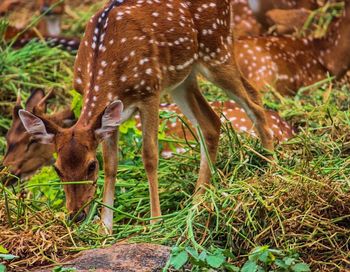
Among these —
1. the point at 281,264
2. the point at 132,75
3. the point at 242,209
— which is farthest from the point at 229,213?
the point at 132,75

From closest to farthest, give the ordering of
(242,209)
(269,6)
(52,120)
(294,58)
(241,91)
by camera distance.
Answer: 1. (242,209)
2. (241,91)
3. (52,120)
4. (294,58)
5. (269,6)

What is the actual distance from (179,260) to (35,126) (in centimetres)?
148

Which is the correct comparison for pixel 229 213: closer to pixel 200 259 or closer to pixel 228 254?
pixel 228 254

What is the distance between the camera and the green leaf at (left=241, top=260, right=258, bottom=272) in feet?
20.2

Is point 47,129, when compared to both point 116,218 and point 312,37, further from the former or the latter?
point 312,37

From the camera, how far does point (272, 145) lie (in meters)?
7.95

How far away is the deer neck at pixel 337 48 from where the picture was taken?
11.5 m

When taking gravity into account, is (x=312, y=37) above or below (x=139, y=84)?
below

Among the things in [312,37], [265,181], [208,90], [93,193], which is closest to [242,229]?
[265,181]

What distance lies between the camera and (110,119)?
23.1 ft

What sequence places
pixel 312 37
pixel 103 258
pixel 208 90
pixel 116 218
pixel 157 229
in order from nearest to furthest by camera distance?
pixel 103 258
pixel 157 229
pixel 116 218
pixel 208 90
pixel 312 37

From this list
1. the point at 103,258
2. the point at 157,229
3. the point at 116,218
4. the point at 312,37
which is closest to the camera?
the point at 103,258

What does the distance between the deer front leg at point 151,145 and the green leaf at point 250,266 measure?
1.25 m

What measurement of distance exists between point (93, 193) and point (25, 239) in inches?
23.0
